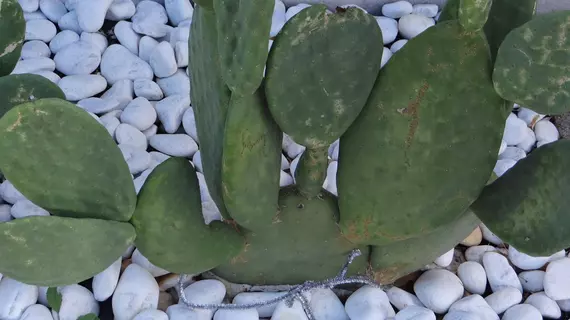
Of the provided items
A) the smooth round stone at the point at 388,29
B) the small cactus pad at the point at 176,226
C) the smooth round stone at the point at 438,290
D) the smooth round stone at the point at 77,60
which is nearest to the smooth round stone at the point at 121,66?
the smooth round stone at the point at 77,60

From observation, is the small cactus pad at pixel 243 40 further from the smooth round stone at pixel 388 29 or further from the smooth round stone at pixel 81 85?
the smooth round stone at pixel 388 29

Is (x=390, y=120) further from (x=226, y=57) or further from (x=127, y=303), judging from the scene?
(x=127, y=303)

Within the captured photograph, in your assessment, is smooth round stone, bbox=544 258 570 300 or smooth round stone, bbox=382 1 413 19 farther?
smooth round stone, bbox=382 1 413 19

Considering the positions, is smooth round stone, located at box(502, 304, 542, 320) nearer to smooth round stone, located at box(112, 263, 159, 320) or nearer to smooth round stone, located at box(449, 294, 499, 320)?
smooth round stone, located at box(449, 294, 499, 320)

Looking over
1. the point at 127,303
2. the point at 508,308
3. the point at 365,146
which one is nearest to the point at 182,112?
the point at 127,303

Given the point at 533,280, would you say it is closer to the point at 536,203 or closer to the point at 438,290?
the point at 438,290

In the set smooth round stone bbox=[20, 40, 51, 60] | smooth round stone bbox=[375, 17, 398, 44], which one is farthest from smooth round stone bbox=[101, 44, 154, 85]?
smooth round stone bbox=[375, 17, 398, 44]
